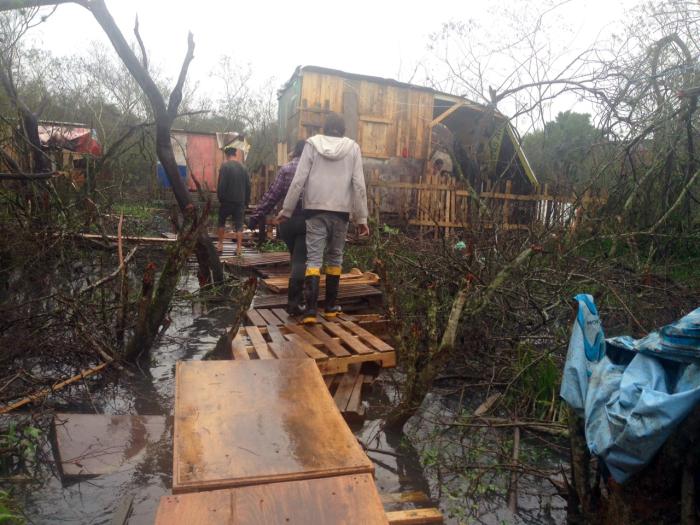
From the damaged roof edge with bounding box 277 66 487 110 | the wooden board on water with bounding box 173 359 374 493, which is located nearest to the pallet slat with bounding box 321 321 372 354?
the wooden board on water with bounding box 173 359 374 493

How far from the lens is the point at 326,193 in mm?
4957

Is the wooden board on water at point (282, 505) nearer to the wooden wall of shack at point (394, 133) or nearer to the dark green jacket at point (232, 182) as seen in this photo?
the dark green jacket at point (232, 182)

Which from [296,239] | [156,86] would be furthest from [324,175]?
[156,86]

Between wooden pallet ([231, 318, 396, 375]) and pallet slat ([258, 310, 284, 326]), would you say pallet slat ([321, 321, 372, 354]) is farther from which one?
pallet slat ([258, 310, 284, 326])

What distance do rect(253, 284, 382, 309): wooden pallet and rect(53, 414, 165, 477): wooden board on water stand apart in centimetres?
220

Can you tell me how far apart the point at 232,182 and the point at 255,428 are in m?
7.79

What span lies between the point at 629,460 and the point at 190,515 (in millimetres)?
1583

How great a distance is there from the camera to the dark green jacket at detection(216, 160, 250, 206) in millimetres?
9906

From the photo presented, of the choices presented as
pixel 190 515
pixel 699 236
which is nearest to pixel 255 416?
pixel 190 515

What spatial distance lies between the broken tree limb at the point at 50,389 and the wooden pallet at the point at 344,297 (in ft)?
5.99

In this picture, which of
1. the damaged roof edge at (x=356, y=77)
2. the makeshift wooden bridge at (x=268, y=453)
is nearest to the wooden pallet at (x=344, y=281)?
the makeshift wooden bridge at (x=268, y=453)

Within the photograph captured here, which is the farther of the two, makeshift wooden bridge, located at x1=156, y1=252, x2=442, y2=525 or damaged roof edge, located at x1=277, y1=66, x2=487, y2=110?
damaged roof edge, located at x1=277, y1=66, x2=487, y2=110

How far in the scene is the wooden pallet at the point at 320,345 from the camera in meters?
4.08

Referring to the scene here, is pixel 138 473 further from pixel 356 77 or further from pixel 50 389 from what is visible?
pixel 356 77
